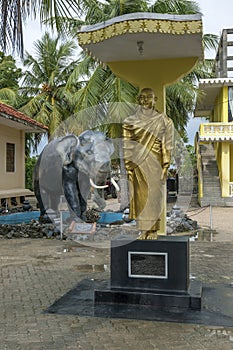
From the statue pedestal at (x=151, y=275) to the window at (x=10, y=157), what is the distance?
14308mm

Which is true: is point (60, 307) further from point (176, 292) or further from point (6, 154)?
point (6, 154)

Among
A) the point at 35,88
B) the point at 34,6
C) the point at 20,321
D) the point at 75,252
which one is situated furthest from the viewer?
the point at 35,88

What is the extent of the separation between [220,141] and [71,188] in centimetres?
1296

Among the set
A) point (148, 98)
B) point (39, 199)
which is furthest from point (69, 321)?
point (39, 199)

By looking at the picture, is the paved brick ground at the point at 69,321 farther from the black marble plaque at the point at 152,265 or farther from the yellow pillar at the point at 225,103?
the yellow pillar at the point at 225,103

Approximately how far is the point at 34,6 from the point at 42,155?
34.4 feet

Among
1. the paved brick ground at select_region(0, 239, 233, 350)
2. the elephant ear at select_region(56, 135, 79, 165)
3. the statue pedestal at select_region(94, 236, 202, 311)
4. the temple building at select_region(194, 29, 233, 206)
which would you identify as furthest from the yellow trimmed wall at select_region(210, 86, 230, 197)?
the statue pedestal at select_region(94, 236, 202, 311)

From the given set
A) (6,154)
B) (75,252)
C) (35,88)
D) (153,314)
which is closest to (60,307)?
(153,314)

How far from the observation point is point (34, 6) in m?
4.48

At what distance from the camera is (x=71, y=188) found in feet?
40.1

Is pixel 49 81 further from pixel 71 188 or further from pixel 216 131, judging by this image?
pixel 71 188

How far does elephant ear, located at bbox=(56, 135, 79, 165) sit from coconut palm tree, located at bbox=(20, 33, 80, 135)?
12090mm

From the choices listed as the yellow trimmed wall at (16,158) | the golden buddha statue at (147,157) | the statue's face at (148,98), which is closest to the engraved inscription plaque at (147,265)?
the golden buddha statue at (147,157)

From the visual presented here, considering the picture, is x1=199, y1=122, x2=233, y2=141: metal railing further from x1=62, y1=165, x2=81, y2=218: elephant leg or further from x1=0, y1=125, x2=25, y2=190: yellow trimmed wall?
x1=62, y1=165, x2=81, y2=218: elephant leg
